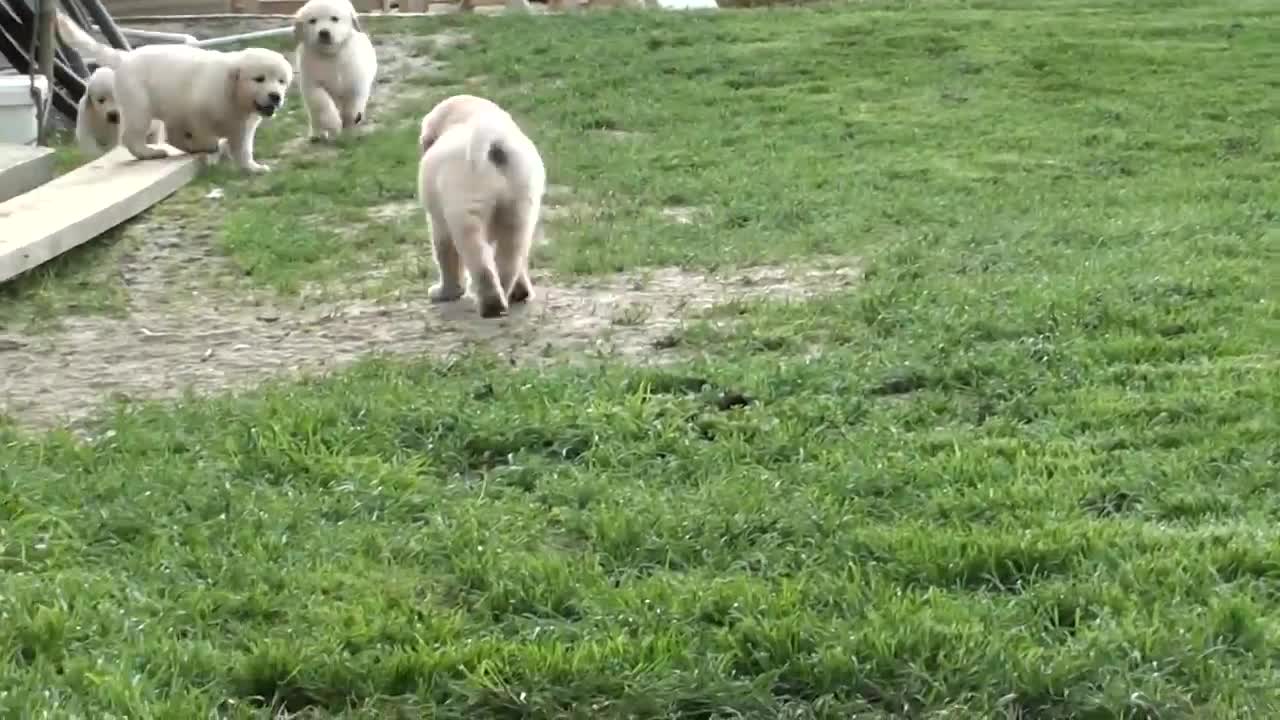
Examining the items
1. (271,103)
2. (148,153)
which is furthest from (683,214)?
(148,153)

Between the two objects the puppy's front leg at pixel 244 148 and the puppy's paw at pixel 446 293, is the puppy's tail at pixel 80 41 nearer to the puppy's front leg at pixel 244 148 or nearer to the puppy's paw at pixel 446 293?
the puppy's front leg at pixel 244 148

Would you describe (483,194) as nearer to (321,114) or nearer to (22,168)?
(22,168)

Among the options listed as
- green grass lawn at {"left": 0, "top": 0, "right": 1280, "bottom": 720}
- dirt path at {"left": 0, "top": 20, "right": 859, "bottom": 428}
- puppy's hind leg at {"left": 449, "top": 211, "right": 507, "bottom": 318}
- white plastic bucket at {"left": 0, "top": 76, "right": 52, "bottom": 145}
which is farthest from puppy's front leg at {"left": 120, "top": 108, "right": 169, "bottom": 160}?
puppy's hind leg at {"left": 449, "top": 211, "right": 507, "bottom": 318}

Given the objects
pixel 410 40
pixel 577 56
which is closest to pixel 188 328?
pixel 577 56

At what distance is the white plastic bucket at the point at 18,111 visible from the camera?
31.8 ft

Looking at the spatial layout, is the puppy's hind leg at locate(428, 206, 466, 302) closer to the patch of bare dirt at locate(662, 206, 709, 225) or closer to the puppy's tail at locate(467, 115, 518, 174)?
the puppy's tail at locate(467, 115, 518, 174)

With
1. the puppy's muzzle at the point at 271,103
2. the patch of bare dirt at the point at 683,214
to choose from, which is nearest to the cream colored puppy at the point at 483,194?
the patch of bare dirt at the point at 683,214

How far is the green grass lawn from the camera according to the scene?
2.88 meters

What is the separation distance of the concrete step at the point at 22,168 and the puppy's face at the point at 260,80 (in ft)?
3.78

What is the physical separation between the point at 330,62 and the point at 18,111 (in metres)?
1.98

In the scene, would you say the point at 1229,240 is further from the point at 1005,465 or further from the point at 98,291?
the point at 98,291

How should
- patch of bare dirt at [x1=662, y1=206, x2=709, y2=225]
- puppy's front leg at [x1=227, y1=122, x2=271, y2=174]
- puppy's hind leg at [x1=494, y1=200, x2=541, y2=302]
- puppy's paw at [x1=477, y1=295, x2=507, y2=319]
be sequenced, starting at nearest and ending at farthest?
puppy's hind leg at [x1=494, y1=200, x2=541, y2=302]
puppy's paw at [x1=477, y1=295, x2=507, y2=319]
patch of bare dirt at [x1=662, y1=206, x2=709, y2=225]
puppy's front leg at [x1=227, y1=122, x2=271, y2=174]

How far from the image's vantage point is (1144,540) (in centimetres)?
343

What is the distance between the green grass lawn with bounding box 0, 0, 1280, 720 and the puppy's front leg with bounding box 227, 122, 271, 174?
2007 millimetres
